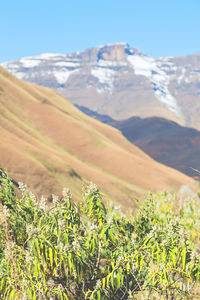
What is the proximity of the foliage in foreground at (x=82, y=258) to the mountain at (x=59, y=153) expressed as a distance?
61.6m

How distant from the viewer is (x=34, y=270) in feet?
24.4

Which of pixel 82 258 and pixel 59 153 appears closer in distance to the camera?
pixel 82 258

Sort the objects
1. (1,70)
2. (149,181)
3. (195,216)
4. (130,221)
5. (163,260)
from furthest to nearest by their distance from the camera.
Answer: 1. (1,70)
2. (149,181)
3. (195,216)
4. (130,221)
5. (163,260)

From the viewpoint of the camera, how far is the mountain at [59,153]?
76.1 metres

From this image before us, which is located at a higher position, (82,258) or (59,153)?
(59,153)

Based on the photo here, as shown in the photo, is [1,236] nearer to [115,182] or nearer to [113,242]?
[113,242]

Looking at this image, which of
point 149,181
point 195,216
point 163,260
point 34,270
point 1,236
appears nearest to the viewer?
point 34,270

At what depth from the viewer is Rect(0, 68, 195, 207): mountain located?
7612 cm

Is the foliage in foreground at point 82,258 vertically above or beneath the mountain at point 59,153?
beneath

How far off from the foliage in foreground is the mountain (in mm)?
61571

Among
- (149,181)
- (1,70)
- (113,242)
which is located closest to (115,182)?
(149,181)

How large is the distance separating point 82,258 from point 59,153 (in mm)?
93106

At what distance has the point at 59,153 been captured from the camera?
100312 mm

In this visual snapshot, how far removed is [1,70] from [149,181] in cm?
6132
